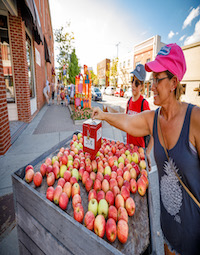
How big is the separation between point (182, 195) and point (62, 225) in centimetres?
91

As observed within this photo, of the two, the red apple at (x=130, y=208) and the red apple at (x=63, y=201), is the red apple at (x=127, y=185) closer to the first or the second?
the red apple at (x=130, y=208)

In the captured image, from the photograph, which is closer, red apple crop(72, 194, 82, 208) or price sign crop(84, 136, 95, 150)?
red apple crop(72, 194, 82, 208)

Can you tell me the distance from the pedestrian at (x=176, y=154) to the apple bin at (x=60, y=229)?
0.82ft

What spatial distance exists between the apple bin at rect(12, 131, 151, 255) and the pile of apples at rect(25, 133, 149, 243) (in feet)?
0.23

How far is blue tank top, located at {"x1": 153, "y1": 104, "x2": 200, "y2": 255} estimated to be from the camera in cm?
100

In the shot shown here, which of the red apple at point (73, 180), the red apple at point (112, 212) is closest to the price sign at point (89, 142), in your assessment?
the red apple at point (73, 180)

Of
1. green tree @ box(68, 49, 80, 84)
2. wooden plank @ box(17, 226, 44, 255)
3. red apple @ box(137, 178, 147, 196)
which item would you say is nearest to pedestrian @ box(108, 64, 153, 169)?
red apple @ box(137, 178, 147, 196)

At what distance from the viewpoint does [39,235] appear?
4.15 feet

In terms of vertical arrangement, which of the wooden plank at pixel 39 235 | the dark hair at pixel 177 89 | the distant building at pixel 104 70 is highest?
the distant building at pixel 104 70

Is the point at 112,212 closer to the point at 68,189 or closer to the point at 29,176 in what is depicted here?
the point at 68,189

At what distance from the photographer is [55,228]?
3.69ft

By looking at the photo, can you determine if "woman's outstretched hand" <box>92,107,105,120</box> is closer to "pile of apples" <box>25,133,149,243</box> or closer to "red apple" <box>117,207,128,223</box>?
"pile of apples" <box>25,133,149,243</box>

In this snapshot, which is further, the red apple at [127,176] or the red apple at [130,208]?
the red apple at [127,176]

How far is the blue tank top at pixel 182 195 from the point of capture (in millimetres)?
996
